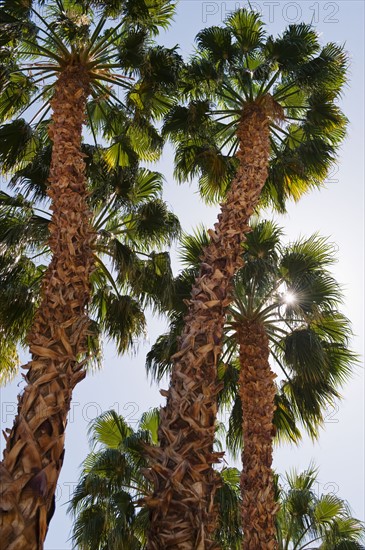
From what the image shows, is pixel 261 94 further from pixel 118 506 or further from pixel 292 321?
pixel 118 506

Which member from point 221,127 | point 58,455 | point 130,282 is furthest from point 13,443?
point 221,127

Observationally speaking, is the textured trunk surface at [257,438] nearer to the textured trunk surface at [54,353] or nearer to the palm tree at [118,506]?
the palm tree at [118,506]

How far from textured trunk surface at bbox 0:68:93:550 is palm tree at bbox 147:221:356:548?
3680 millimetres

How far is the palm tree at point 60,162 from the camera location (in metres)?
5.15

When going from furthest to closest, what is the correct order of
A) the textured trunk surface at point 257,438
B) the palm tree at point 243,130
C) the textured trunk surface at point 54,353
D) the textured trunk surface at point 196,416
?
the textured trunk surface at point 257,438, the palm tree at point 243,130, the textured trunk surface at point 196,416, the textured trunk surface at point 54,353

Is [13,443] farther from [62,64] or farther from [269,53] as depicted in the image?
[269,53]

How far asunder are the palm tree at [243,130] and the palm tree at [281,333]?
4.77 ft

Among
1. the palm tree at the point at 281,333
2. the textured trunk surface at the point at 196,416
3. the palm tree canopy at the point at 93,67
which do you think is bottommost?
the textured trunk surface at the point at 196,416

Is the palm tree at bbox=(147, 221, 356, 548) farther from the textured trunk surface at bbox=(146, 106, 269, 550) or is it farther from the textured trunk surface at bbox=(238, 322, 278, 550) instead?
the textured trunk surface at bbox=(146, 106, 269, 550)

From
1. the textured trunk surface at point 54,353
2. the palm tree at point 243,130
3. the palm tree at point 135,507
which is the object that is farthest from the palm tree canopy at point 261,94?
the palm tree at point 135,507

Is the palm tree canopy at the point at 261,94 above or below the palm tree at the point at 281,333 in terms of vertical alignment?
above

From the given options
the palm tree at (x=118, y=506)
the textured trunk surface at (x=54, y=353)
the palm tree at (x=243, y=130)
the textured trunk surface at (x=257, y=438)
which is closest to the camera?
the textured trunk surface at (x=54, y=353)

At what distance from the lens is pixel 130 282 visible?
11.0 m

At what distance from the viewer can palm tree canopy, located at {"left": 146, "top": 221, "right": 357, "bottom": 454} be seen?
10781 millimetres
